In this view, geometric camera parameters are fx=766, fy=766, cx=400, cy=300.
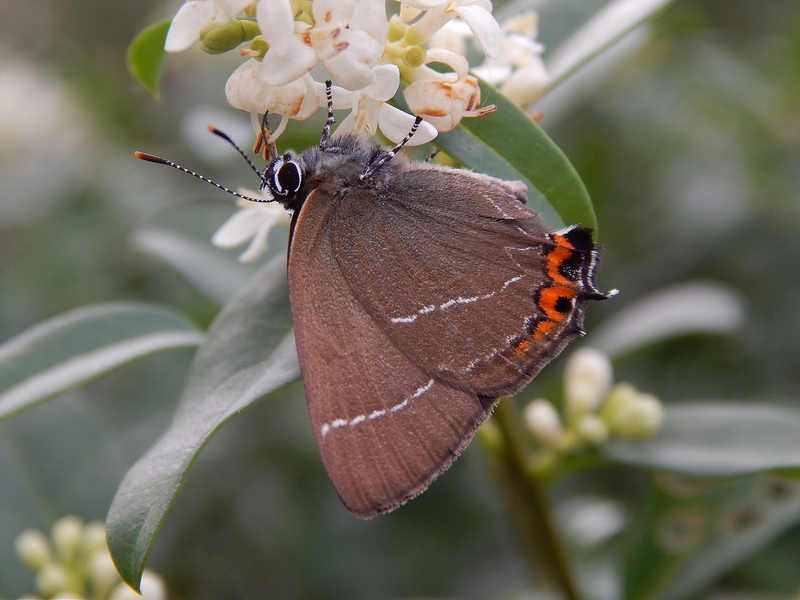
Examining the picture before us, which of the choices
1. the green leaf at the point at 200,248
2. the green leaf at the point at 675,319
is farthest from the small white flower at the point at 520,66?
the green leaf at the point at 675,319

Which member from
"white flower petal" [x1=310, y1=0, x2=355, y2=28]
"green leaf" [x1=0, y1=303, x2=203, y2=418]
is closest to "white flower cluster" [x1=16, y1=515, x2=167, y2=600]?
"green leaf" [x1=0, y1=303, x2=203, y2=418]

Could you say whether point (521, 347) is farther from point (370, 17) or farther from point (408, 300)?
point (370, 17)

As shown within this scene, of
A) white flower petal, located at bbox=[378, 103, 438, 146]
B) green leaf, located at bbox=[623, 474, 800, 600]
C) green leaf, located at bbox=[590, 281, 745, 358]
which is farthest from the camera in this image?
green leaf, located at bbox=[590, 281, 745, 358]

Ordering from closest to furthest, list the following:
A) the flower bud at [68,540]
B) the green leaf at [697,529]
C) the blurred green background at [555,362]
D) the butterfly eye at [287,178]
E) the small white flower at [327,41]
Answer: the small white flower at [327,41] < the butterfly eye at [287,178] < the flower bud at [68,540] < the green leaf at [697,529] < the blurred green background at [555,362]

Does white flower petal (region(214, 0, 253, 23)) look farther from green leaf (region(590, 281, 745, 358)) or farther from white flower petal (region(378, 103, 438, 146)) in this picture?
green leaf (region(590, 281, 745, 358))

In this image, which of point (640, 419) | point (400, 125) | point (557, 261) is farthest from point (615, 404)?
point (400, 125)

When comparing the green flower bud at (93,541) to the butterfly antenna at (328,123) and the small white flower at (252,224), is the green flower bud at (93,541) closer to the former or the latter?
the small white flower at (252,224)
